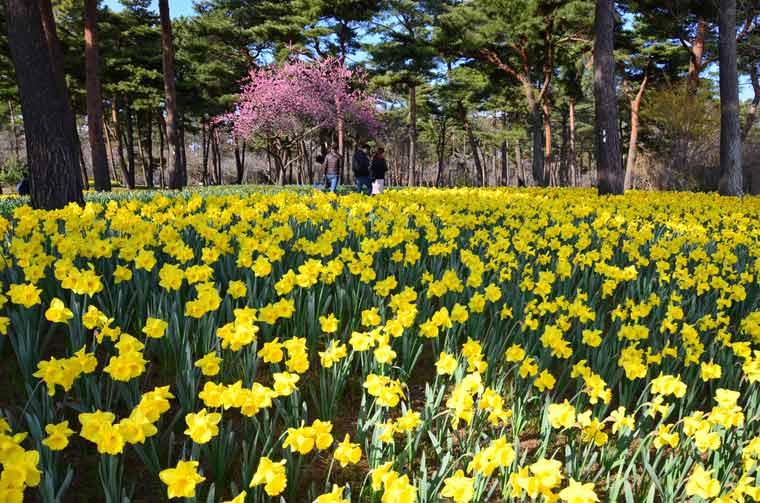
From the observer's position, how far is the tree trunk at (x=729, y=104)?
10141mm

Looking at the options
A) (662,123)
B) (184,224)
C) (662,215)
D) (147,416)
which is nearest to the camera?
(147,416)

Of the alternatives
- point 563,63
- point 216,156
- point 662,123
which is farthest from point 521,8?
point 216,156

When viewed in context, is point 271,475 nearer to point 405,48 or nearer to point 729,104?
point 729,104

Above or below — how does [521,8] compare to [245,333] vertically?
above

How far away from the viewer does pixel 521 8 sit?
1827cm

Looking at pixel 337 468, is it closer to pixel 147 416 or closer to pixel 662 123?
pixel 147 416

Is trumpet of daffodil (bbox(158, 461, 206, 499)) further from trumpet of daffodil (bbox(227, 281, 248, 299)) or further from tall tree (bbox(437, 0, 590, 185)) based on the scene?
tall tree (bbox(437, 0, 590, 185))

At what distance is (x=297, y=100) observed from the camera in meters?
22.9

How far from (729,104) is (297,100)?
1699 cm

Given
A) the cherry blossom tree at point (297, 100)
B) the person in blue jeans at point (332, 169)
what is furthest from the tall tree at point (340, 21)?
the person in blue jeans at point (332, 169)

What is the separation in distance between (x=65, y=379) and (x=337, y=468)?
3.09ft

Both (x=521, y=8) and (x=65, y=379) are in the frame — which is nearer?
(x=65, y=379)

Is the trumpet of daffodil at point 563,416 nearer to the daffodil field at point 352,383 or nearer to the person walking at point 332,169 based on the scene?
the daffodil field at point 352,383

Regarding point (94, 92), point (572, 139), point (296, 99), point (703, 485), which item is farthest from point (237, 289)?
point (572, 139)
